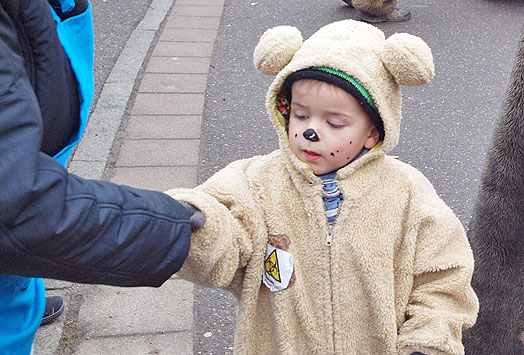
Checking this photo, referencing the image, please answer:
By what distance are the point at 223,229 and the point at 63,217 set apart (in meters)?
0.44

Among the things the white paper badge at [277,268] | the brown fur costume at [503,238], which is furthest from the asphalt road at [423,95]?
the white paper badge at [277,268]

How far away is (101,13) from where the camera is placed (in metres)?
6.94

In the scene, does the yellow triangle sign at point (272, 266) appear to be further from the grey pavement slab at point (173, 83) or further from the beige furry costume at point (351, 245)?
the grey pavement slab at point (173, 83)

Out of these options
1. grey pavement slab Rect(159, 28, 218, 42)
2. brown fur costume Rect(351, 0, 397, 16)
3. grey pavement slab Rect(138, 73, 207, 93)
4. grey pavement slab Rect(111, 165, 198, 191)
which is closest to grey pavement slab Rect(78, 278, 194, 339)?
grey pavement slab Rect(111, 165, 198, 191)

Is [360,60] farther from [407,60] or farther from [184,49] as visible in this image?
[184,49]

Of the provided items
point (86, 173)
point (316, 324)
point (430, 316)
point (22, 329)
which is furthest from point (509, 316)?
point (86, 173)

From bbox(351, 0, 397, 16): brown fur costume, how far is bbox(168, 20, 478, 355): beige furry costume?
5.57m

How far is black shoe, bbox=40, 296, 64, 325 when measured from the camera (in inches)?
109

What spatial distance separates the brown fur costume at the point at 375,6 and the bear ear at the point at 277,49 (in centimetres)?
562

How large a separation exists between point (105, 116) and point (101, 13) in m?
2.68

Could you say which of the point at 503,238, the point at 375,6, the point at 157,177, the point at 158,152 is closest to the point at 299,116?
the point at 503,238

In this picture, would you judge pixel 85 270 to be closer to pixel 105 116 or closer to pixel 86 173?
pixel 86 173

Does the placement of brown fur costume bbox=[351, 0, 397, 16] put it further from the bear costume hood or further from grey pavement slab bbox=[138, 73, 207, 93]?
the bear costume hood

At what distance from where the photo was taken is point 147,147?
4.25 metres
